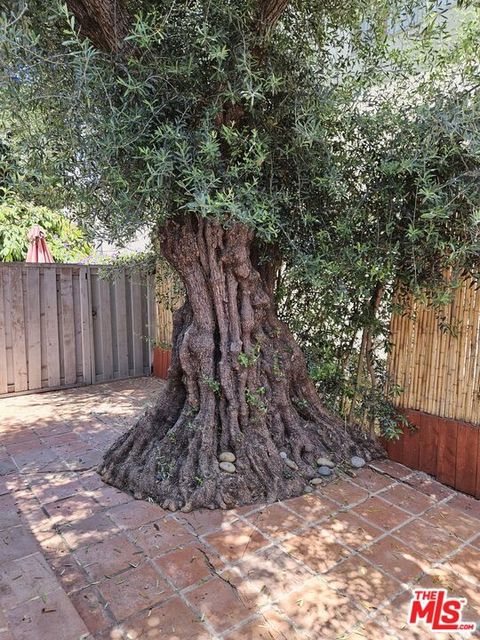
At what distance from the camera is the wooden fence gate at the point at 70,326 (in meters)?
5.81

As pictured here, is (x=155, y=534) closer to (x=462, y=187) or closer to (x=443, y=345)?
(x=443, y=345)

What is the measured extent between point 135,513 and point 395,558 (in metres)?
1.67

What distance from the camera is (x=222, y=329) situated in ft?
11.2

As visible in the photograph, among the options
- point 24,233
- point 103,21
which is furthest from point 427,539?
point 24,233

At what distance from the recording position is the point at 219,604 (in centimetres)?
210

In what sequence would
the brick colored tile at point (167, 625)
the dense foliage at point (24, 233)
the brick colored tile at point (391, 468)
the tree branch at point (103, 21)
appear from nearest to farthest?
the brick colored tile at point (167, 625) < the tree branch at point (103, 21) < the brick colored tile at point (391, 468) < the dense foliage at point (24, 233)

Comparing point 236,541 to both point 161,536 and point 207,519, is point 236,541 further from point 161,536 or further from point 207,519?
point 161,536

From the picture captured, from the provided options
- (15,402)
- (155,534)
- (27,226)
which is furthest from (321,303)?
(27,226)

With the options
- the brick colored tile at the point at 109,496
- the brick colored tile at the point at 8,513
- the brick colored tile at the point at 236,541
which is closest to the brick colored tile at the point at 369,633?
the brick colored tile at the point at 236,541

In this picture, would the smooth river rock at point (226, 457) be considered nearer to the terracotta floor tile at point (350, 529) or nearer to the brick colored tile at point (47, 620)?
the terracotta floor tile at point (350, 529)

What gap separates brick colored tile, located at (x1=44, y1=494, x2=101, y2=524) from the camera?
289cm

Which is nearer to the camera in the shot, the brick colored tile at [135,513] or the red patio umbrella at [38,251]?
the brick colored tile at [135,513]

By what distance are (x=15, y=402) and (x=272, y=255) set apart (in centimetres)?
407

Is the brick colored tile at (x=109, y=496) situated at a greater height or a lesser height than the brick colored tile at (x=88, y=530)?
greater
